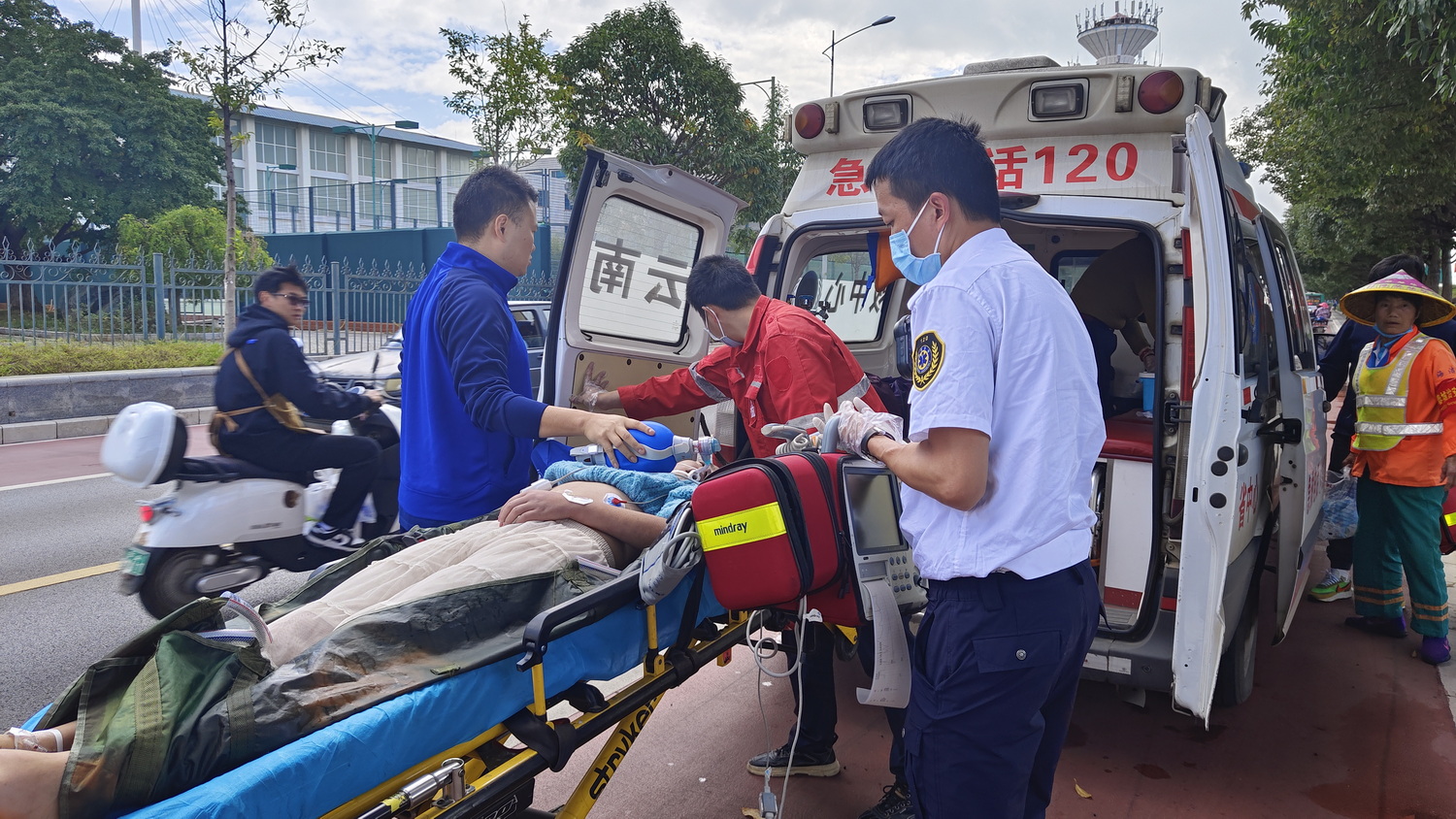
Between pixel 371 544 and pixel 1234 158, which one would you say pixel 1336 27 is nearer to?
pixel 1234 158

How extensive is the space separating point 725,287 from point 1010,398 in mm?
1798

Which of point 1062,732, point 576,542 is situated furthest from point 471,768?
point 1062,732

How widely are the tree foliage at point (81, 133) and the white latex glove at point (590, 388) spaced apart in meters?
21.4

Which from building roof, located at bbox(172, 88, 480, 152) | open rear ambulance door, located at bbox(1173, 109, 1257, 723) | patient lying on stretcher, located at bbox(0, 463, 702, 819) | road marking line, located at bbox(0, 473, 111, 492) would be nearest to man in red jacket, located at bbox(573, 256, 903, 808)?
patient lying on stretcher, located at bbox(0, 463, 702, 819)

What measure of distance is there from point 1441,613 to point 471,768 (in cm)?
442

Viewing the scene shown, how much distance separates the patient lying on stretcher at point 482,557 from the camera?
1.56 m

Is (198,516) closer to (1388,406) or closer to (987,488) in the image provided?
(987,488)

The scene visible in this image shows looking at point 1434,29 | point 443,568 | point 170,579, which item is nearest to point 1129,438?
point 443,568

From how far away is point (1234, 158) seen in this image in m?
3.66

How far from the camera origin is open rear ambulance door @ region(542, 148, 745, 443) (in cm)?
375

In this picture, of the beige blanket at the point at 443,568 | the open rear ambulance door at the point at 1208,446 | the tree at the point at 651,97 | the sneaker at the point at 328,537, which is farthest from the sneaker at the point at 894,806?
the tree at the point at 651,97

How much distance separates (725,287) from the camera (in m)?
3.34

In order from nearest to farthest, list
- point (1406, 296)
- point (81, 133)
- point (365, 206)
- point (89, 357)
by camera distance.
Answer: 1. point (1406, 296)
2. point (89, 357)
3. point (81, 133)
4. point (365, 206)

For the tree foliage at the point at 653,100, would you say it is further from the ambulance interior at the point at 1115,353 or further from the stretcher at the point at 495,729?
the stretcher at the point at 495,729
